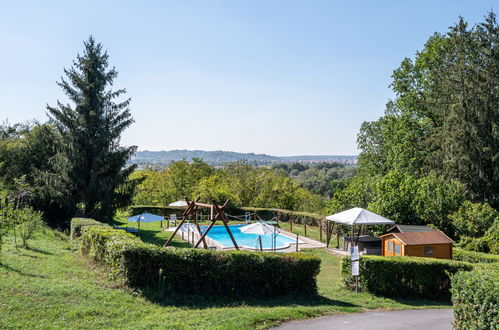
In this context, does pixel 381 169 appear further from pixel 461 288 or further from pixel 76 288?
pixel 76 288

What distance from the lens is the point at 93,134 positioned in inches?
910

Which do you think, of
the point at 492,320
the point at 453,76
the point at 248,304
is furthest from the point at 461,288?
the point at 453,76

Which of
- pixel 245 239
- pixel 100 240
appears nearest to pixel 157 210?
pixel 245 239

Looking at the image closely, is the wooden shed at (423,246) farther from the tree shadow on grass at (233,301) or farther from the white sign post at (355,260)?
the tree shadow on grass at (233,301)

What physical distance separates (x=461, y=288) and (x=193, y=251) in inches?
230

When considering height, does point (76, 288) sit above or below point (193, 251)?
below

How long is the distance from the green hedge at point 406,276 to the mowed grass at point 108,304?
0.53 metres

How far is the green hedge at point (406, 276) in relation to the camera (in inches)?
444

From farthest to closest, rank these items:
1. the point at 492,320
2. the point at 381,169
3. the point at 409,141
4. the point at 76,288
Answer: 1. the point at 381,169
2. the point at 409,141
3. the point at 76,288
4. the point at 492,320

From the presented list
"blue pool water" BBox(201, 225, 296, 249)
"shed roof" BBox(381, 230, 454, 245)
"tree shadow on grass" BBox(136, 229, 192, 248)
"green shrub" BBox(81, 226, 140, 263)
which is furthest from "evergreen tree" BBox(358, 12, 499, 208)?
"green shrub" BBox(81, 226, 140, 263)

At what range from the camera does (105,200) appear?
2289 cm

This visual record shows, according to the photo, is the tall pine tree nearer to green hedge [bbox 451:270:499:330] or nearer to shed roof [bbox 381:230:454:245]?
shed roof [bbox 381:230:454:245]

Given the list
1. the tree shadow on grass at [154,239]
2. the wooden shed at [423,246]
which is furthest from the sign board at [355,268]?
the tree shadow on grass at [154,239]

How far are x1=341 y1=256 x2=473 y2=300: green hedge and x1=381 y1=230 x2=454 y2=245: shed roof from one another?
9.56 feet
